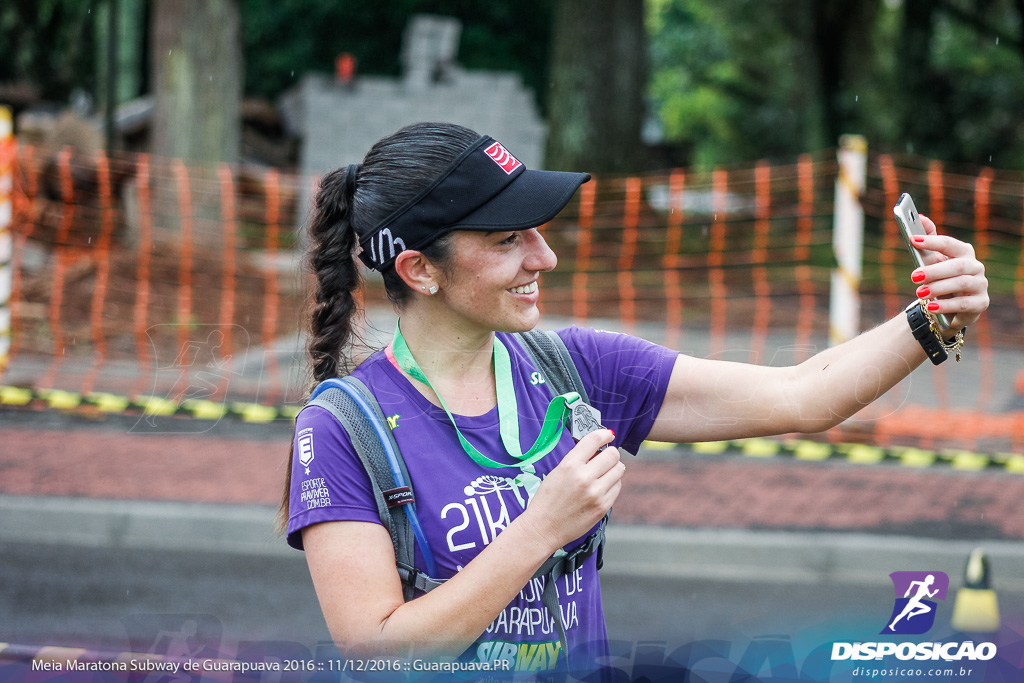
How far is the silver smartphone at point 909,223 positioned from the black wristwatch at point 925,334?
5cm

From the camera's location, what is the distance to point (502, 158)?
69.4 inches

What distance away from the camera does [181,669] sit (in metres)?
1.65

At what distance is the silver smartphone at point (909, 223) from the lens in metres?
1.66

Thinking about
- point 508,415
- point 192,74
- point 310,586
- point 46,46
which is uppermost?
point 46,46

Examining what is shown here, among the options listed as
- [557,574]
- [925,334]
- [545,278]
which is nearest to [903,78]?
[545,278]

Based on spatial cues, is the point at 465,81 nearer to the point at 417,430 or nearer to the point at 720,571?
the point at 720,571

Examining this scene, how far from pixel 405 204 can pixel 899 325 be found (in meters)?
0.91

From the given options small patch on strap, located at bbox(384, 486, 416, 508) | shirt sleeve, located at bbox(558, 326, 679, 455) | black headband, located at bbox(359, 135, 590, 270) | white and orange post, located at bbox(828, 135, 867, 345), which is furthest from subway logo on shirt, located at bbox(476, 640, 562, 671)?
white and orange post, located at bbox(828, 135, 867, 345)

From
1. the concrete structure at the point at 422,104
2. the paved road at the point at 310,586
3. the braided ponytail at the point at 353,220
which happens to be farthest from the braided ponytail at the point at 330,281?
the concrete structure at the point at 422,104

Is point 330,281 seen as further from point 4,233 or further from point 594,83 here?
point 594,83

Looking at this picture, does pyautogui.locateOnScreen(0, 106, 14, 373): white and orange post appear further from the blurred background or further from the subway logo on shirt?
the subway logo on shirt

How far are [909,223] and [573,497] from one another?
71 centimetres

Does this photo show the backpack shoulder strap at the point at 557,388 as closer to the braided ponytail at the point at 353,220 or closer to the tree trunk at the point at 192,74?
the braided ponytail at the point at 353,220

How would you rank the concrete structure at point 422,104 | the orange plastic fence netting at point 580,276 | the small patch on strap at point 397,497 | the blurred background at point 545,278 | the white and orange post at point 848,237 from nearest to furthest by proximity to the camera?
the small patch on strap at point 397,497 → the blurred background at point 545,278 → the white and orange post at point 848,237 → the orange plastic fence netting at point 580,276 → the concrete structure at point 422,104
